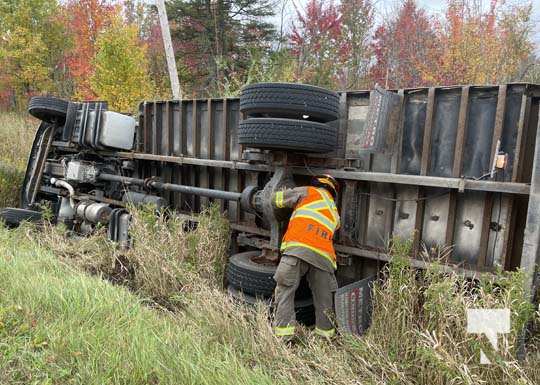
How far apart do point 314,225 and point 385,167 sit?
101 cm

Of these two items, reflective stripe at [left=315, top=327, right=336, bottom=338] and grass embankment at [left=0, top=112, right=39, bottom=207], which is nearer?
reflective stripe at [left=315, top=327, right=336, bottom=338]

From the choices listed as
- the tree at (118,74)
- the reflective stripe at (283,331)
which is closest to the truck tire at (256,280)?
the reflective stripe at (283,331)

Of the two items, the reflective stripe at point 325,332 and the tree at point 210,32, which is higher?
the tree at point 210,32

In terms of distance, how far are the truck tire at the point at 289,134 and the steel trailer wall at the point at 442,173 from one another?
39 cm

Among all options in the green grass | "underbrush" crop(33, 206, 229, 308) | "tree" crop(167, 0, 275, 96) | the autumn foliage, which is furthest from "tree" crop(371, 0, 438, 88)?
the green grass

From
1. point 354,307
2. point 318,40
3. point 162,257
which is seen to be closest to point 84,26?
point 318,40

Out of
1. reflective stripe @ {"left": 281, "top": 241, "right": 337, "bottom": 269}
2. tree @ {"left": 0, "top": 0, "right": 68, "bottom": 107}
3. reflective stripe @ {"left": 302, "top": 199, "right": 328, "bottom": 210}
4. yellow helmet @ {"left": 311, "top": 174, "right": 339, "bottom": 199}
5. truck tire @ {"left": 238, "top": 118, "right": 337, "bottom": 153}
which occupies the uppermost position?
tree @ {"left": 0, "top": 0, "right": 68, "bottom": 107}

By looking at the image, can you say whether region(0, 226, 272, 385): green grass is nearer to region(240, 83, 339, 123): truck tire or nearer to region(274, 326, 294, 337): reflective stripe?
region(274, 326, 294, 337): reflective stripe

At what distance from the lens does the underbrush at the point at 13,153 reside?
8617 mm

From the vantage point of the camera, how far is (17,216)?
24.1 ft

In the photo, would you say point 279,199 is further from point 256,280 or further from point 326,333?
point 326,333

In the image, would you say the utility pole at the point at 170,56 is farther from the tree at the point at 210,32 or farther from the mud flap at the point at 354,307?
the mud flap at the point at 354,307

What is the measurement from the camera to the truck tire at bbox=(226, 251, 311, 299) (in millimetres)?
4535

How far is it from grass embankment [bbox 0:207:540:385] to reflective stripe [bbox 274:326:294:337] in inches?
5.0
